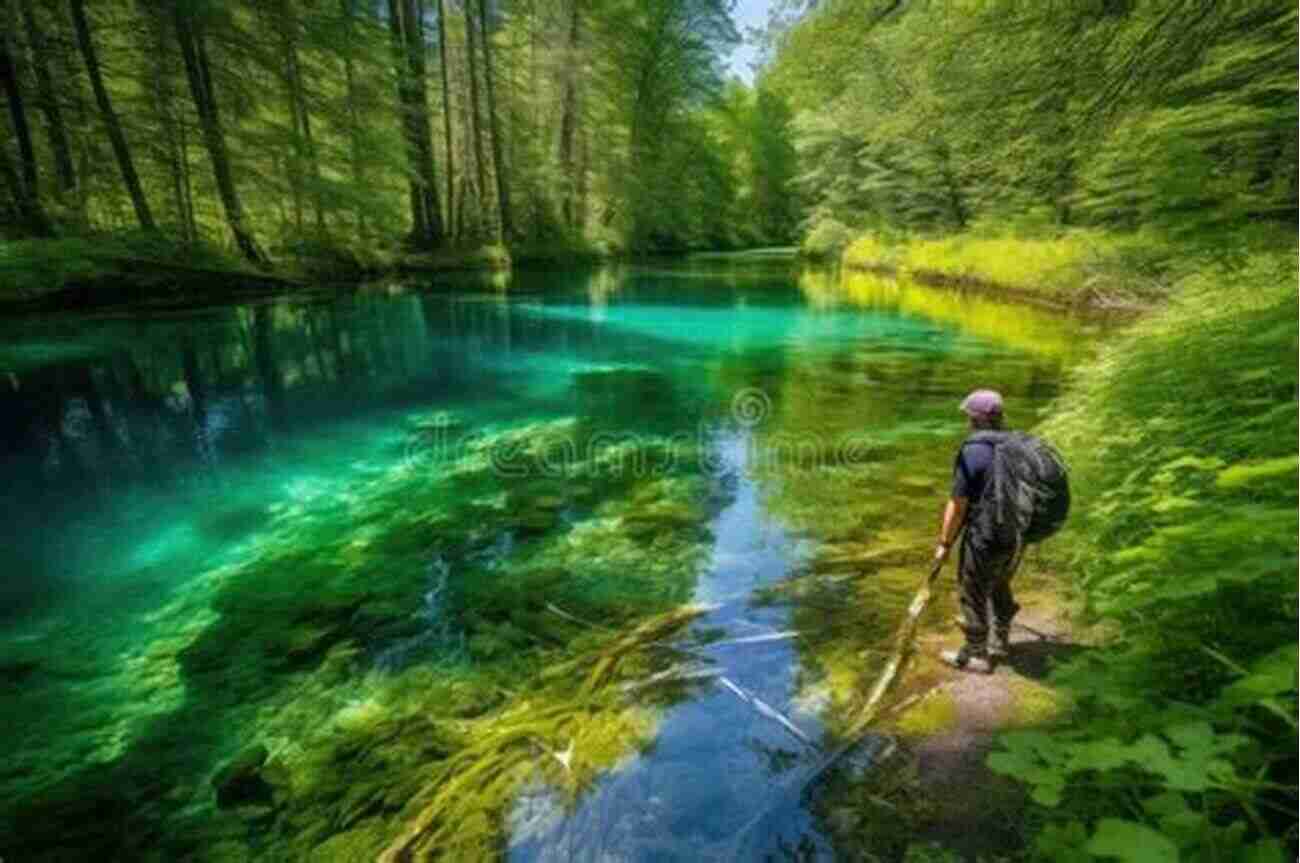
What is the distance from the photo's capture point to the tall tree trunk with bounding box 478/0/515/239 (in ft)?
108

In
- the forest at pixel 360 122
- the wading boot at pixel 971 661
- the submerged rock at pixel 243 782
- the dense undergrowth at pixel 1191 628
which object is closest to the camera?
the dense undergrowth at pixel 1191 628

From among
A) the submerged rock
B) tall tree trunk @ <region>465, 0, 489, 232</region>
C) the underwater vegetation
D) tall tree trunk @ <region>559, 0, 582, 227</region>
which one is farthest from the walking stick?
tall tree trunk @ <region>559, 0, 582, 227</region>

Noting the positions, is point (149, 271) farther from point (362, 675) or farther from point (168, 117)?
point (362, 675)

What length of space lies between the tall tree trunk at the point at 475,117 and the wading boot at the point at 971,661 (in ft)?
109

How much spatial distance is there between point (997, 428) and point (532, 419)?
714 centimetres

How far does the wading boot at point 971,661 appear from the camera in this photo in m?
4.29

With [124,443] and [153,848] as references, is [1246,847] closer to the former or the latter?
[153,848]

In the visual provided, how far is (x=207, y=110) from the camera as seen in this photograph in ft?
67.6

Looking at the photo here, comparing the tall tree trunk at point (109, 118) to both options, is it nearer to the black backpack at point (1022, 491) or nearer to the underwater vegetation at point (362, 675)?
the underwater vegetation at point (362, 675)

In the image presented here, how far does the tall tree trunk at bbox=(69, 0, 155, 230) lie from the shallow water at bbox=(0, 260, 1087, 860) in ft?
23.9

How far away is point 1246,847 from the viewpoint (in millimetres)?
1777

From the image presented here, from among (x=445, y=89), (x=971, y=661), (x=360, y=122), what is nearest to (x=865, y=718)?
(x=971, y=661)

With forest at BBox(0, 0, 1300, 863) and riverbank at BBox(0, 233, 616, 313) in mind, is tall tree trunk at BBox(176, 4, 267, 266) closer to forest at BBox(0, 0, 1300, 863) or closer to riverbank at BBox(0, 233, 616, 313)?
forest at BBox(0, 0, 1300, 863)

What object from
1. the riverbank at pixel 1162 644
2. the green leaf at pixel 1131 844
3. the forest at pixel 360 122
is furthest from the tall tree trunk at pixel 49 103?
the green leaf at pixel 1131 844
